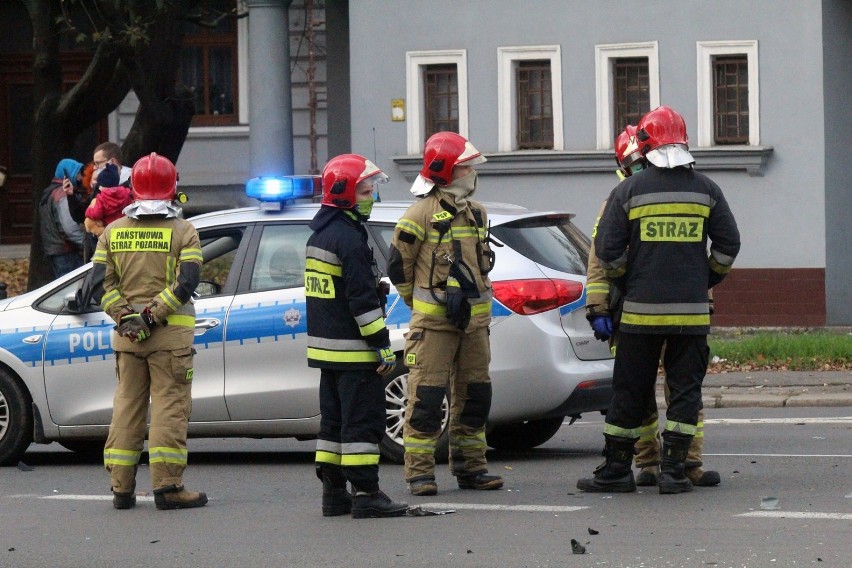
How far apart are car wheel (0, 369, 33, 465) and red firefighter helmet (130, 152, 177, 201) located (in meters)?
2.23

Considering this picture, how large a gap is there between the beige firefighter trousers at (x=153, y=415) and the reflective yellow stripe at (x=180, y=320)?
0.41 ft

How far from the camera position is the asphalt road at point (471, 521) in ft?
22.1

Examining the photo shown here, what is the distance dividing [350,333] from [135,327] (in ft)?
3.76

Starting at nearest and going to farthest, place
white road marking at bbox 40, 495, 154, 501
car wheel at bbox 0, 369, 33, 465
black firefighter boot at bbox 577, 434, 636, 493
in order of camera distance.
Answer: black firefighter boot at bbox 577, 434, 636, 493, white road marking at bbox 40, 495, 154, 501, car wheel at bbox 0, 369, 33, 465

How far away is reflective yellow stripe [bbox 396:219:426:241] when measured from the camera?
8.16 m

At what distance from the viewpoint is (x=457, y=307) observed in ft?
26.6

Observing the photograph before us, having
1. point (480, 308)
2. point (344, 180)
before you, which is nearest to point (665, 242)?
point (480, 308)

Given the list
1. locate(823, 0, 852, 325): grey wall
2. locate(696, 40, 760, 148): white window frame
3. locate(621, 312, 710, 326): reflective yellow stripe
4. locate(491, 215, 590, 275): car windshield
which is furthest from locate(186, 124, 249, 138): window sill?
locate(621, 312, 710, 326): reflective yellow stripe

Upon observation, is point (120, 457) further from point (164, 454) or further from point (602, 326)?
point (602, 326)

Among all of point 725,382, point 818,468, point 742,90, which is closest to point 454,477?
point 818,468

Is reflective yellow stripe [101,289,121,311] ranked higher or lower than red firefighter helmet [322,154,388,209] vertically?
lower

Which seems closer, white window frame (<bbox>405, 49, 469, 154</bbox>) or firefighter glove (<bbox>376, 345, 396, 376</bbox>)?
firefighter glove (<bbox>376, 345, 396, 376</bbox>)

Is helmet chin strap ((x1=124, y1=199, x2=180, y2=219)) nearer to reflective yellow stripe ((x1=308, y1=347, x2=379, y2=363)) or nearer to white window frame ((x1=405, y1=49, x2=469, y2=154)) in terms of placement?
reflective yellow stripe ((x1=308, y1=347, x2=379, y2=363))

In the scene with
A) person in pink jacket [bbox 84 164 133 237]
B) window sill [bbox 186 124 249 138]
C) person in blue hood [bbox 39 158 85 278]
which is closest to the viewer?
person in pink jacket [bbox 84 164 133 237]
